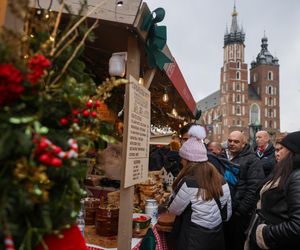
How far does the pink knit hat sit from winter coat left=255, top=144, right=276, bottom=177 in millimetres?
2013

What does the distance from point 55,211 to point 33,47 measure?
633 millimetres

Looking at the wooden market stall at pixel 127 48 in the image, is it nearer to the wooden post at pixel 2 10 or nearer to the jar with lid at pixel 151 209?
the wooden post at pixel 2 10

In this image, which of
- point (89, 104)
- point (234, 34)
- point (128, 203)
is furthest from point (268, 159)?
point (234, 34)

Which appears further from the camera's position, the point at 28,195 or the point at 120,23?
the point at 120,23

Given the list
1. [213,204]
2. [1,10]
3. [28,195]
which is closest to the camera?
[28,195]

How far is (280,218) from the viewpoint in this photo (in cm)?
243

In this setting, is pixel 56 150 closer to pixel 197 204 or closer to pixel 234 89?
pixel 197 204

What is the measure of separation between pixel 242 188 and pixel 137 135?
2167 millimetres

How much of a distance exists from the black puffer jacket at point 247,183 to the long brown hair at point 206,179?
0.91 meters

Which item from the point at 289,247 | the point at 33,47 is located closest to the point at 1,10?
the point at 33,47

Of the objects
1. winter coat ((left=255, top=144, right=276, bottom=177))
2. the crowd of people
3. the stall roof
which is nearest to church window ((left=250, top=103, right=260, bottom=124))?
winter coat ((left=255, top=144, right=276, bottom=177))

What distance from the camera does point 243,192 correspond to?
159 inches

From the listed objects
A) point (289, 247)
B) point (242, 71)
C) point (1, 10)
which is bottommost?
point (289, 247)

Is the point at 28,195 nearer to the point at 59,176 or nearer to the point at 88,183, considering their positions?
the point at 59,176
